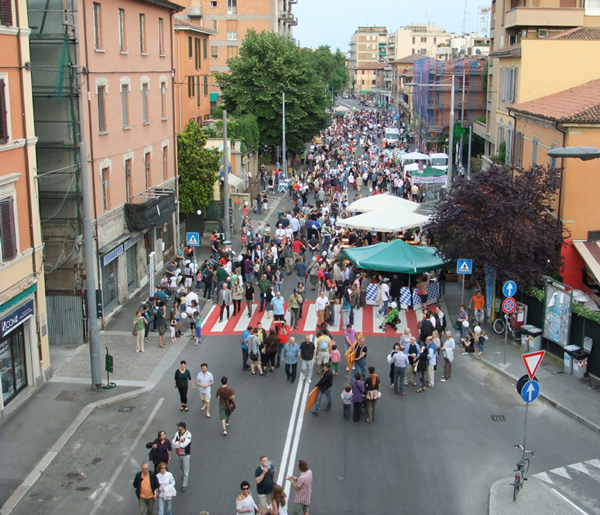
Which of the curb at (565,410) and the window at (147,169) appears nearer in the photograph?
the curb at (565,410)

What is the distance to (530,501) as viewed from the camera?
12477mm

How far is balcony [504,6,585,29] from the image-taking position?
40625mm

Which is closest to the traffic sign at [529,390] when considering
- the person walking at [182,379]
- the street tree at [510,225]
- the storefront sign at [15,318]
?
the person walking at [182,379]

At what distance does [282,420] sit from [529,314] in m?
8.94

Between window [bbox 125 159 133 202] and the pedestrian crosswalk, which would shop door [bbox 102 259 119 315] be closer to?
window [bbox 125 159 133 202]

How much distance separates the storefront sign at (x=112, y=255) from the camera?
73.3 feet

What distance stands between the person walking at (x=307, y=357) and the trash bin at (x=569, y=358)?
255 inches

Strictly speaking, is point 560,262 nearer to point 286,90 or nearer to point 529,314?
point 529,314

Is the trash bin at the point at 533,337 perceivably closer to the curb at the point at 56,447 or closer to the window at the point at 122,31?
the curb at the point at 56,447

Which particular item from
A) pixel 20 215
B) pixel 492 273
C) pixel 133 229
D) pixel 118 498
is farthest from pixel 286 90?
pixel 118 498

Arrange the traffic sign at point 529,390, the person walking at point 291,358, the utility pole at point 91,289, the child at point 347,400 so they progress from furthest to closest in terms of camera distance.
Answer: the person walking at point 291,358 < the utility pole at point 91,289 < the child at point 347,400 < the traffic sign at point 529,390

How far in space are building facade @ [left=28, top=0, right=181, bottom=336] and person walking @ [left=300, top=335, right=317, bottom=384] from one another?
5.11 metres

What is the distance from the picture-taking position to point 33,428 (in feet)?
50.7

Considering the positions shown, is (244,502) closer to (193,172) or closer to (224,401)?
(224,401)
